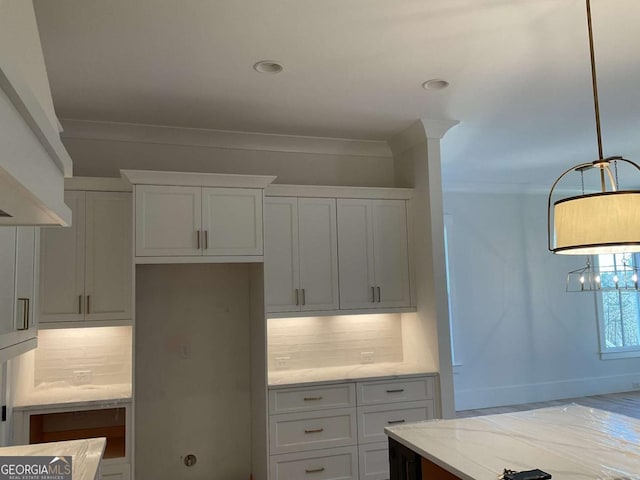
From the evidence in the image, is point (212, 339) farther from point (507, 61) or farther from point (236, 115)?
point (507, 61)

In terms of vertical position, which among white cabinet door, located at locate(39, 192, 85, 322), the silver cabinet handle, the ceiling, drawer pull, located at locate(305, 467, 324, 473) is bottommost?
drawer pull, located at locate(305, 467, 324, 473)

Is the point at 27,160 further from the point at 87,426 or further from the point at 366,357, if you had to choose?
the point at 366,357

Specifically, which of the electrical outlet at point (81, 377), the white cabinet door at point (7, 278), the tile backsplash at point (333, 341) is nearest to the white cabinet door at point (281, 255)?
the tile backsplash at point (333, 341)

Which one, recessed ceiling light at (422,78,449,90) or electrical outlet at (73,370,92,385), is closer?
recessed ceiling light at (422,78,449,90)

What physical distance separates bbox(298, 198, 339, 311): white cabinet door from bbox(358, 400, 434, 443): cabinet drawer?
2.67ft

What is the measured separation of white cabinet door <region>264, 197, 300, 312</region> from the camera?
Answer: 377 centimetres

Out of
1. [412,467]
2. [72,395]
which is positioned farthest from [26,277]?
[412,467]

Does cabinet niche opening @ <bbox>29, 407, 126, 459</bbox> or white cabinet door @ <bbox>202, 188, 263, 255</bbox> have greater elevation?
white cabinet door @ <bbox>202, 188, 263, 255</bbox>

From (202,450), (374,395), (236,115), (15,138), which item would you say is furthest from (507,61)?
(202,450)

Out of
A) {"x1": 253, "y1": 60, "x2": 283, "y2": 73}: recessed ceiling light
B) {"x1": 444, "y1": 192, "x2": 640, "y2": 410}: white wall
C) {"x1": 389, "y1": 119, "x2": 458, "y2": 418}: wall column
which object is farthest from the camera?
{"x1": 444, "y1": 192, "x2": 640, "y2": 410}: white wall

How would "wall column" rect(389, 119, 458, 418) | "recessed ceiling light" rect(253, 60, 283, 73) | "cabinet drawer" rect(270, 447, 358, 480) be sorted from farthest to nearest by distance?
1. "wall column" rect(389, 119, 458, 418)
2. "cabinet drawer" rect(270, 447, 358, 480)
3. "recessed ceiling light" rect(253, 60, 283, 73)

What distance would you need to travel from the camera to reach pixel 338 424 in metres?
3.65

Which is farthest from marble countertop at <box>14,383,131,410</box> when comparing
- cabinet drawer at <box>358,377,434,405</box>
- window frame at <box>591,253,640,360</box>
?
window frame at <box>591,253,640,360</box>

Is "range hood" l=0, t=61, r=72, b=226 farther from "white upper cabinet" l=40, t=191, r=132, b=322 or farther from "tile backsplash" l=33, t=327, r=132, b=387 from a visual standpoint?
"tile backsplash" l=33, t=327, r=132, b=387
